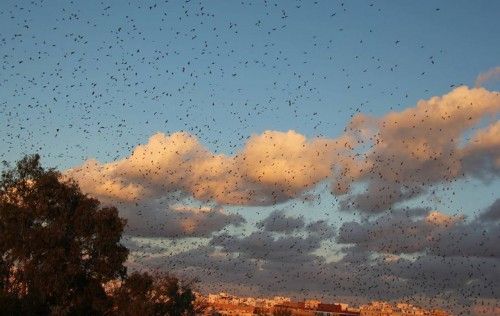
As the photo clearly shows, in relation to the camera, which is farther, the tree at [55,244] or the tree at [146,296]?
the tree at [146,296]

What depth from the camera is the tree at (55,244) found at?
59188 millimetres

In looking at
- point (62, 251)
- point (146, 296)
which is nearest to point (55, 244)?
point (62, 251)

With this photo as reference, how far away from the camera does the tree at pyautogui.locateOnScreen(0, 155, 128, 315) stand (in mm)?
59188

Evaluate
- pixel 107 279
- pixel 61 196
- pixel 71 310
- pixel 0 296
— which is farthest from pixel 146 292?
pixel 0 296

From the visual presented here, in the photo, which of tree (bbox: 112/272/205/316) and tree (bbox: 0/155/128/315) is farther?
tree (bbox: 112/272/205/316)

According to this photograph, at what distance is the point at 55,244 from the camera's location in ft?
200

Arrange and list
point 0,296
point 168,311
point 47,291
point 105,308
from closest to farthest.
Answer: point 0,296 < point 47,291 < point 105,308 < point 168,311

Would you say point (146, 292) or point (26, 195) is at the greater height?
point (26, 195)

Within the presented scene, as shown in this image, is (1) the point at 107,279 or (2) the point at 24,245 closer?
(2) the point at 24,245

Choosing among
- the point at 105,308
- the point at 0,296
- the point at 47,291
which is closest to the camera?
the point at 0,296

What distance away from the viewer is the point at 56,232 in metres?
60.7

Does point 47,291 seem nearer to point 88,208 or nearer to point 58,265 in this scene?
point 58,265

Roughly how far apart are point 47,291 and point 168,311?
1934 cm

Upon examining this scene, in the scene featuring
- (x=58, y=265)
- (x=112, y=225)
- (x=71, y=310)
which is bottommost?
(x=71, y=310)
